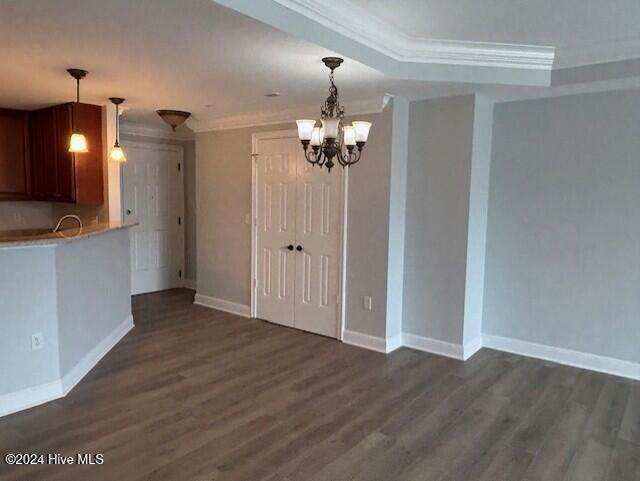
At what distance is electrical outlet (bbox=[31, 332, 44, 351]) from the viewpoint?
321cm

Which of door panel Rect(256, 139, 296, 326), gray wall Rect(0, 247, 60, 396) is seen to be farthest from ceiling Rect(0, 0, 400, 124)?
gray wall Rect(0, 247, 60, 396)

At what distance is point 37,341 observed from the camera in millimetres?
3227

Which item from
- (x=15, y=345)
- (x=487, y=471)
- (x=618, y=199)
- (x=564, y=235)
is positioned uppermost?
(x=618, y=199)

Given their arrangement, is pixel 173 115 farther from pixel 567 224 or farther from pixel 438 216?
pixel 567 224

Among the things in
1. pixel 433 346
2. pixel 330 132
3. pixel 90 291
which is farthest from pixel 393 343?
pixel 90 291

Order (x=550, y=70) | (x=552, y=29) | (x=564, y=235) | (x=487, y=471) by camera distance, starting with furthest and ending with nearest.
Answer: (x=564, y=235), (x=550, y=70), (x=552, y=29), (x=487, y=471)

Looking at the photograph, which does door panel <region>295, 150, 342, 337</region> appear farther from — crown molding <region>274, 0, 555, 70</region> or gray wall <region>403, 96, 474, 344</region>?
crown molding <region>274, 0, 555, 70</region>

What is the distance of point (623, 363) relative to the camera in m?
3.95

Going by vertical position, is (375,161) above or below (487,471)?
above

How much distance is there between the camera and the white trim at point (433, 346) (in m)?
4.30

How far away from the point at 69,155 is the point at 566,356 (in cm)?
533

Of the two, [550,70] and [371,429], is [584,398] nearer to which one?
[371,429]

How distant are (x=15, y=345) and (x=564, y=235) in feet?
14.5

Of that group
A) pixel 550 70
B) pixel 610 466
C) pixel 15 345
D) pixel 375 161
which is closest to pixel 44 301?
pixel 15 345
